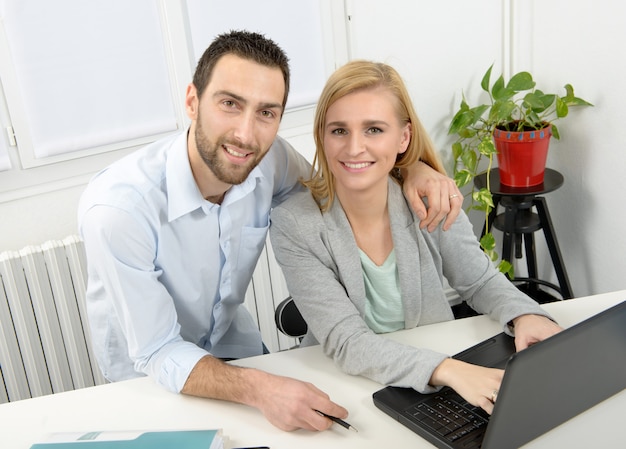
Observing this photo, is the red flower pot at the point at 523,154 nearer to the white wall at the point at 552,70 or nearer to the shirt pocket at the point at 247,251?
the white wall at the point at 552,70

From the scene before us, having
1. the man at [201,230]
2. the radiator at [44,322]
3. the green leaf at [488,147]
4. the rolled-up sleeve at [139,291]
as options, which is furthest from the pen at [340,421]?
the green leaf at [488,147]

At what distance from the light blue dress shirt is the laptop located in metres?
0.46

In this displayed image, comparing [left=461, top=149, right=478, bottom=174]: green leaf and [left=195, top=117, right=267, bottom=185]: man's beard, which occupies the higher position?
[left=195, top=117, right=267, bottom=185]: man's beard

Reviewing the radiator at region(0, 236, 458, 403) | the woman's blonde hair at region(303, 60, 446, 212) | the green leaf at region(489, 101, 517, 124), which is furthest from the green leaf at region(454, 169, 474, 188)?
the radiator at region(0, 236, 458, 403)

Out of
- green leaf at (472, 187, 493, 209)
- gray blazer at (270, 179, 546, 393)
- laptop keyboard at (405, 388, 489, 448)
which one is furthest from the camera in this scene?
green leaf at (472, 187, 493, 209)

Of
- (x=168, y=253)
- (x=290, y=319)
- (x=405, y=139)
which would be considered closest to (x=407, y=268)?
(x=405, y=139)

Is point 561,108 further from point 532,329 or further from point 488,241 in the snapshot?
Answer: point 532,329

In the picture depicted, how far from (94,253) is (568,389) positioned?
920 millimetres

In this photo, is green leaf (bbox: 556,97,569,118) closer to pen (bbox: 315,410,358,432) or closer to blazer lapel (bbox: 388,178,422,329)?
blazer lapel (bbox: 388,178,422,329)

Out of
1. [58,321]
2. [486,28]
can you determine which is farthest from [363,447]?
[486,28]

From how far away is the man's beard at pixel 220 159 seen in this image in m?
1.53

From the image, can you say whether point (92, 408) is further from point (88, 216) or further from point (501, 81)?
point (501, 81)

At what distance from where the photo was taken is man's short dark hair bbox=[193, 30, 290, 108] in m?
1.49

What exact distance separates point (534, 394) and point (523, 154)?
1641mm
